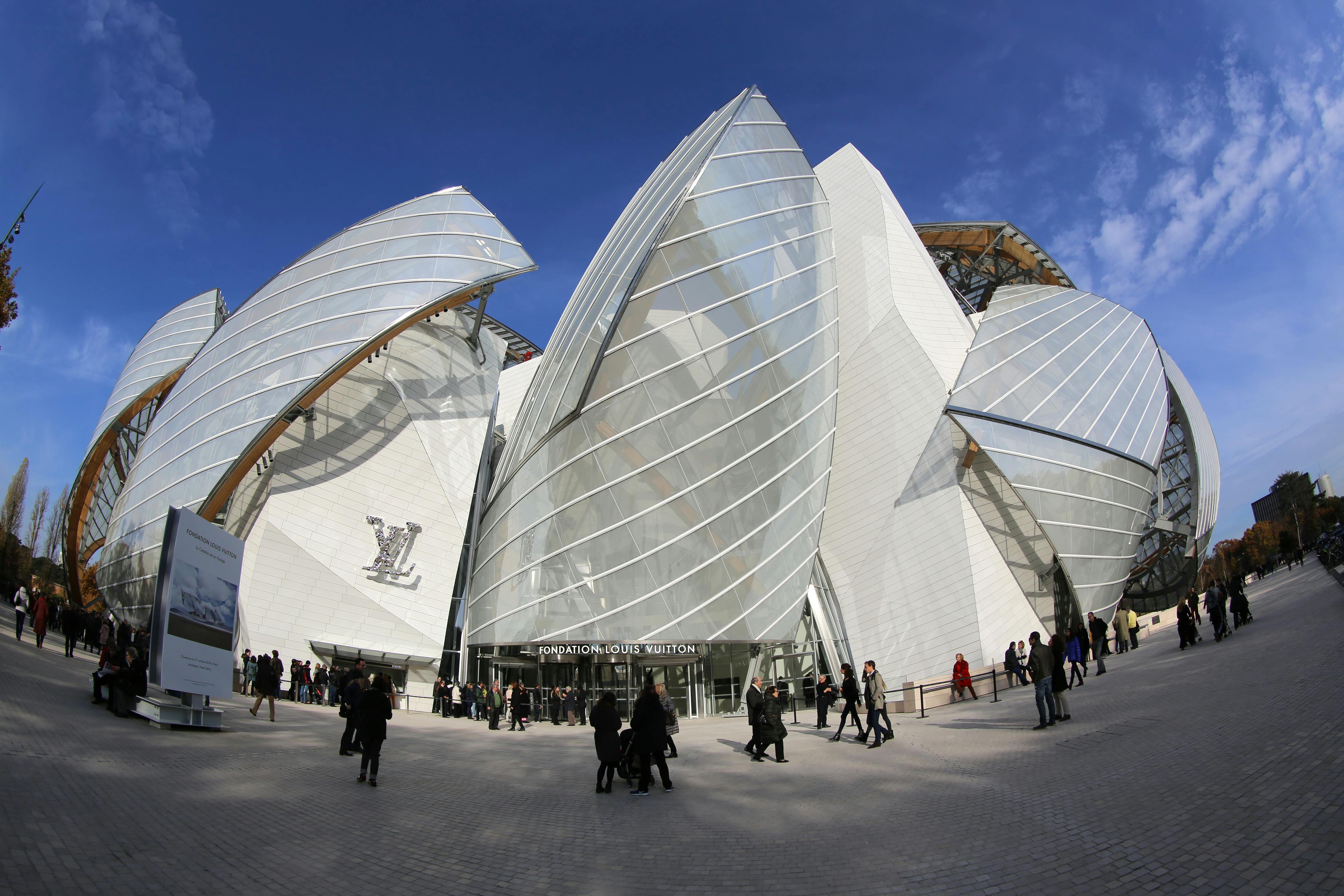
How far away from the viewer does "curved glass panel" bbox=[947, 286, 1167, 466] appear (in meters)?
23.9

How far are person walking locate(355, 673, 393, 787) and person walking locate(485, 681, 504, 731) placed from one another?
977 cm

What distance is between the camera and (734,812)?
7.79 meters

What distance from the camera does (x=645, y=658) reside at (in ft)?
70.9

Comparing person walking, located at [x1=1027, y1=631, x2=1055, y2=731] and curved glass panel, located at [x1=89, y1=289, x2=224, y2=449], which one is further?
curved glass panel, located at [x1=89, y1=289, x2=224, y2=449]

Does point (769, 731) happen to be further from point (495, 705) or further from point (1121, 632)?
point (1121, 632)

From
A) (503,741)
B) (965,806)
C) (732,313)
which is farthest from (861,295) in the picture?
(965,806)

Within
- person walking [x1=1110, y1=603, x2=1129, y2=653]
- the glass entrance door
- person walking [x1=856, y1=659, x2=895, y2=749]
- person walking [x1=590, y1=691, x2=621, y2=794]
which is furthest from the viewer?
the glass entrance door

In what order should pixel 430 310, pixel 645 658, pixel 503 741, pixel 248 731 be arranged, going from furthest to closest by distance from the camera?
pixel 430 310
pixel 645 658
pixel 503 741
pixel 248 731

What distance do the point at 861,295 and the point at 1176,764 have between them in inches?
910

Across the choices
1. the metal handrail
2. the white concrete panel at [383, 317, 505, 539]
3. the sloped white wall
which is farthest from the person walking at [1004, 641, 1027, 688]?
the white concrete panel at [383, 317, 505, 539]

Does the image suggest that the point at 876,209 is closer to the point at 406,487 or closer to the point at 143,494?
the point at 406,487

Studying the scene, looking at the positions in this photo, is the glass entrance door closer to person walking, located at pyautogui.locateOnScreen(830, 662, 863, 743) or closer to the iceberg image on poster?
person walking, located at pyautogui.locateOnScreen(830, 662, 863, 743)

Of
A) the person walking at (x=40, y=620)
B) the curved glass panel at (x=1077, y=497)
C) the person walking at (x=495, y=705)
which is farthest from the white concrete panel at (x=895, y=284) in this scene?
the person walking at (x=40, y=620)

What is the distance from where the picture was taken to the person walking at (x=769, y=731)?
10.9 meters
